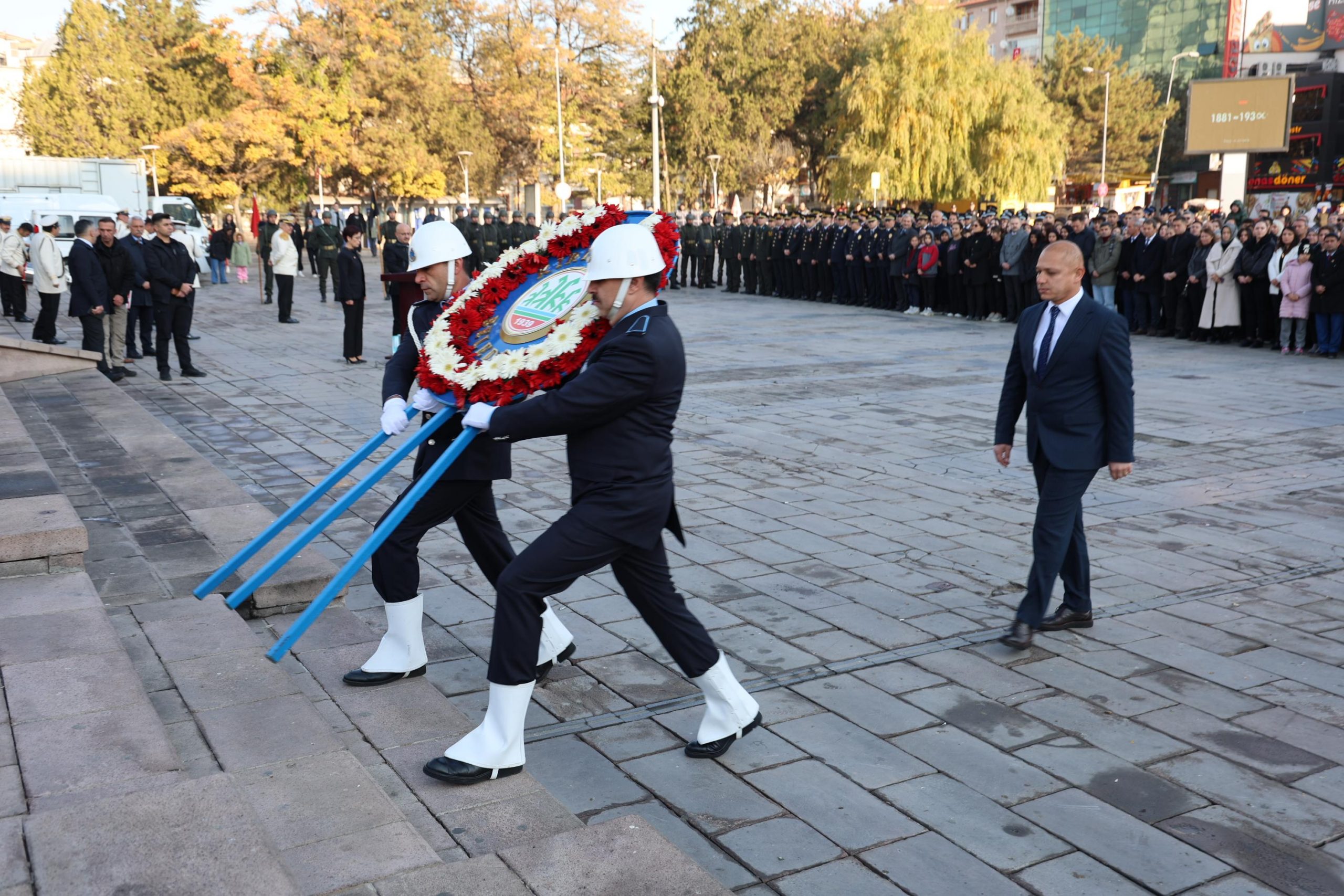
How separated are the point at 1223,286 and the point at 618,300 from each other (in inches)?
606

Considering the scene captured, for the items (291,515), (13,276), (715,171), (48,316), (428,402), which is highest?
(715,171)

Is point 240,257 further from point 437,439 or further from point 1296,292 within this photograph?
point 437,439

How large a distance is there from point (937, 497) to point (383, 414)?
4523 mm

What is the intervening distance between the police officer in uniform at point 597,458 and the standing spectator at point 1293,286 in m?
14.4

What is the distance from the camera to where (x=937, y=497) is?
811 centimetres

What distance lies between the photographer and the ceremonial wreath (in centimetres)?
421

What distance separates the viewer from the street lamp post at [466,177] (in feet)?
159

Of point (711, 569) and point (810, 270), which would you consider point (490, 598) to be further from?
point (810, 270)

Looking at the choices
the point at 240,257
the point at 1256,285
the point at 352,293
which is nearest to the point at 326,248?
the point at 352,293

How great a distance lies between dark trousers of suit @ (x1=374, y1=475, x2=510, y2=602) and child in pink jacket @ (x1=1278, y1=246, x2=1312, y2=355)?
46.6 feet

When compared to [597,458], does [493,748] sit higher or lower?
lower

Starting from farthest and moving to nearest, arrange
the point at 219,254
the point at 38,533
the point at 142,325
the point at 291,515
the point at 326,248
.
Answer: the point at 219,254 < the point at 326,248 < the point at 142,325 < the point at 38,533 < the point at 291,515

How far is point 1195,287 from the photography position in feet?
58.0

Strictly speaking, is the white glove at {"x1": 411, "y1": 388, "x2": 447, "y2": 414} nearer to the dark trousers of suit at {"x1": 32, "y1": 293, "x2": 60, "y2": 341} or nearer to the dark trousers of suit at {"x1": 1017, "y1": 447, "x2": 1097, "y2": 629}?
the dark trousers of suit at {"x1": 1017, "y1": 447, "x2": 1097, "y2": 629}
